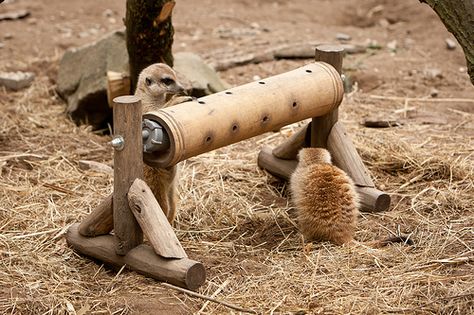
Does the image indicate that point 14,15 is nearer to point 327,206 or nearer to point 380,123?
point 380,123

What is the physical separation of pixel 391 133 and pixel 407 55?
239 cm

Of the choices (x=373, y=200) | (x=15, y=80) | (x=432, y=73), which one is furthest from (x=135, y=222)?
(x=432, y=73)

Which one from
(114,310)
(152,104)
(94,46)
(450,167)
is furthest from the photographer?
(94,46)

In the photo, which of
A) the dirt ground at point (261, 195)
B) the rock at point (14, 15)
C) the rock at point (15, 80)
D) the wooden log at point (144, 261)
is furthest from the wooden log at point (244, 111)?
the rock at point (14, 15)

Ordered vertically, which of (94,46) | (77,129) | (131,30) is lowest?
(77,129)

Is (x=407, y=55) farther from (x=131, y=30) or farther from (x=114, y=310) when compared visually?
(x=114, y=310)

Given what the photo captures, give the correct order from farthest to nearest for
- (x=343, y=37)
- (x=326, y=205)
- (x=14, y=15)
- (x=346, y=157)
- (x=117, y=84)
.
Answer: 1. (x=14, y=15)
2. (x=343, y=37)
3. (x=117, y=84)
4. (x=346, y=157)
5. (x=326, y=205)

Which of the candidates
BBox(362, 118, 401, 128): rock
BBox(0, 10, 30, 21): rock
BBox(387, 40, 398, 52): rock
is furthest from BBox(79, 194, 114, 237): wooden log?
BBox(0, 10, 30, 21): rock

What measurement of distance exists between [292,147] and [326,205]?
107 cm

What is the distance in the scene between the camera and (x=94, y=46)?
7547mm

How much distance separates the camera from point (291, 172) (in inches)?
222

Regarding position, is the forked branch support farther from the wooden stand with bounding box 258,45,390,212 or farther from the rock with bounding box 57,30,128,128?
the rock with bounding box 57,30,128,128

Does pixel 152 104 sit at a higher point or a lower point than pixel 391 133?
higher

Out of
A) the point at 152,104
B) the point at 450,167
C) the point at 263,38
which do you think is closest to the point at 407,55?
the point at 263,38
